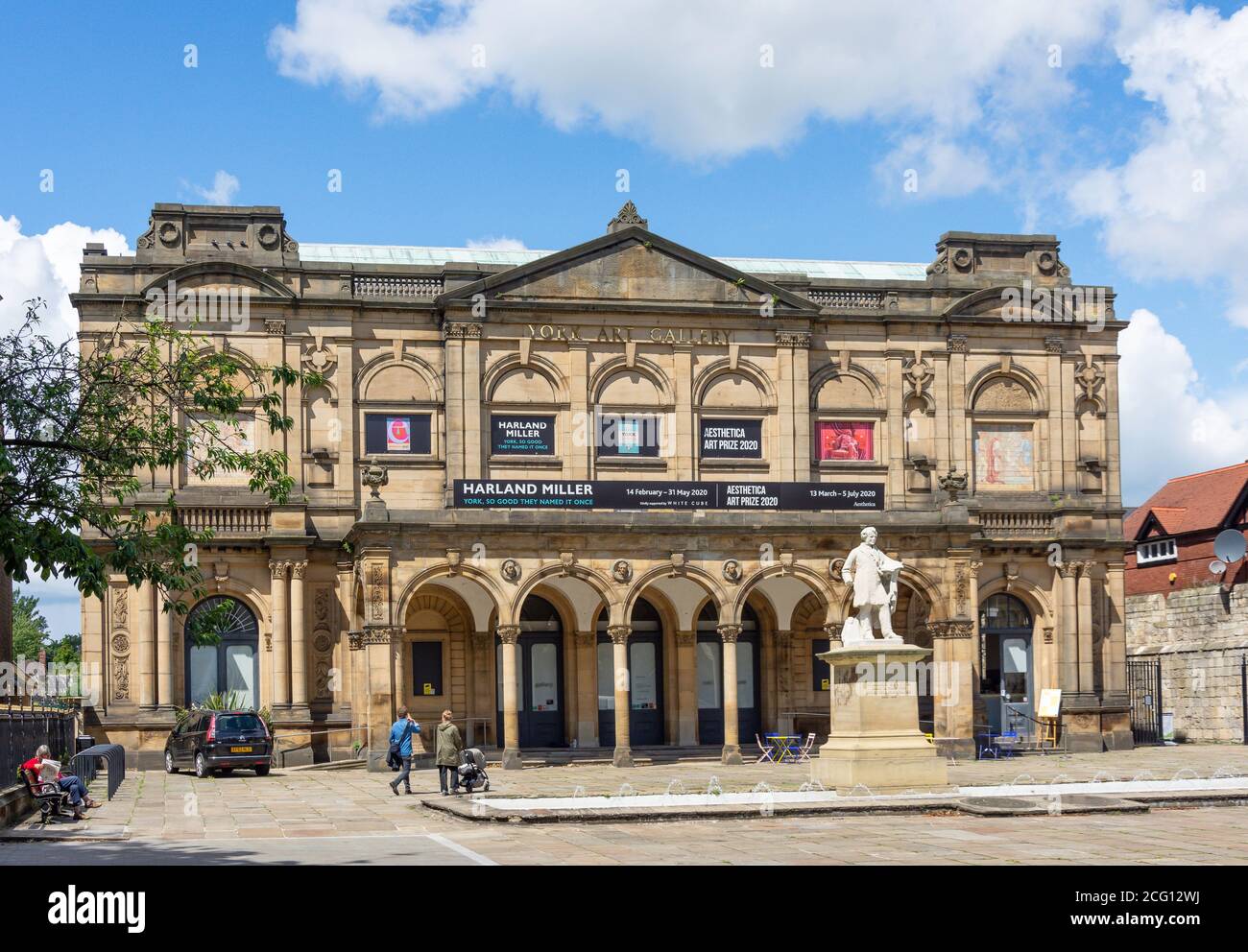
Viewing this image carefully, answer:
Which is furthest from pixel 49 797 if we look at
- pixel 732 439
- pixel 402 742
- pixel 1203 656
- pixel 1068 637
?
pixel 1203 656

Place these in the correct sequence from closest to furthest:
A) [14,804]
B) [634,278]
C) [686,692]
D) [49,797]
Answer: [49,797] → [14,804] → [686,692] → [634,278]

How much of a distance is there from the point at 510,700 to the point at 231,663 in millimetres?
8753

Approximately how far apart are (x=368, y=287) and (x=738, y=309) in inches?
407

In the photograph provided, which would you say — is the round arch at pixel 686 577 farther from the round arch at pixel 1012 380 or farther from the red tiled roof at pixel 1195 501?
the red tiled roof at pixel 1195 501

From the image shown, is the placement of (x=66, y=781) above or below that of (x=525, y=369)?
below

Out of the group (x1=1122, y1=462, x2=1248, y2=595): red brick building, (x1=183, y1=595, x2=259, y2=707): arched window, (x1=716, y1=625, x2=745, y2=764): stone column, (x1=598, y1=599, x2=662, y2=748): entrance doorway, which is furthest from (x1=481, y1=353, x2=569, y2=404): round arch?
(x1=1122, y1=462, x2=1248, y2=595): red brick building

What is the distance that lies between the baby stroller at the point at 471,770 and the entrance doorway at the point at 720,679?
16.6 meters

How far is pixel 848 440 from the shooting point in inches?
1844

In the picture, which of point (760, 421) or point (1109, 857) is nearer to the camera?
point (1109, 857)

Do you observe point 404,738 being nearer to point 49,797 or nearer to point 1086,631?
point 49,797

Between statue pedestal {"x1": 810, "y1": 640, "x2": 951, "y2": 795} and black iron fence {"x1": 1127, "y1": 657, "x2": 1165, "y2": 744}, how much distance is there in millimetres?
24235
